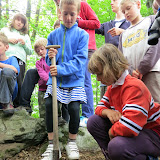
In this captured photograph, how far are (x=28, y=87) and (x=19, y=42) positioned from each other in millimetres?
1049

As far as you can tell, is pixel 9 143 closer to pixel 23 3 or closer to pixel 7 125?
pixel 7 125

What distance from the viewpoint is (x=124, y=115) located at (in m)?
1.64

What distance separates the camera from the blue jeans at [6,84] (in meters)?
3.11

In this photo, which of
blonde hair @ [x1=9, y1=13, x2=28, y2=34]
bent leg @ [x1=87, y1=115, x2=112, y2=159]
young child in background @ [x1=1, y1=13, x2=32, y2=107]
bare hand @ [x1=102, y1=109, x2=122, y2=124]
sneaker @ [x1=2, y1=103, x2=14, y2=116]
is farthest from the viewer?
blonde hair @ [x1=9, y1=13, x2=28, y2=34]

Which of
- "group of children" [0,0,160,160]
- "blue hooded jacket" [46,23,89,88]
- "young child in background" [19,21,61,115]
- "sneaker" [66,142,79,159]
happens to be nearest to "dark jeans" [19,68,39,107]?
"young child in background" [19,21,61,115]

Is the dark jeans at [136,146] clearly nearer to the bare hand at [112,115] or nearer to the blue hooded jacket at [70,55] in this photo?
the bare hand at [112,115]

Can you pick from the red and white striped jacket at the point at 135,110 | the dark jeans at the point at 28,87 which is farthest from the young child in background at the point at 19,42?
the red and white striped jacket at the point at 135,110

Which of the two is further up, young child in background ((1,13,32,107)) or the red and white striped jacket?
young child in background ((1,13,32,107))

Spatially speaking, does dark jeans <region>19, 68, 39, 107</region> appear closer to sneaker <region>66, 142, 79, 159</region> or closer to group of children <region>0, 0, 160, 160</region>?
group of children <region>0, 0, 160, 160</region>

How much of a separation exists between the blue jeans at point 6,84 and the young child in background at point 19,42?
2.03 feet

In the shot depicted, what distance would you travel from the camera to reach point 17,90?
360cm

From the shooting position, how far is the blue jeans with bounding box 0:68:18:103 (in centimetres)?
311

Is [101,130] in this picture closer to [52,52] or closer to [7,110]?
[52,52]

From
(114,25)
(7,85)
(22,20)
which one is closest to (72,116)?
(7,85)
